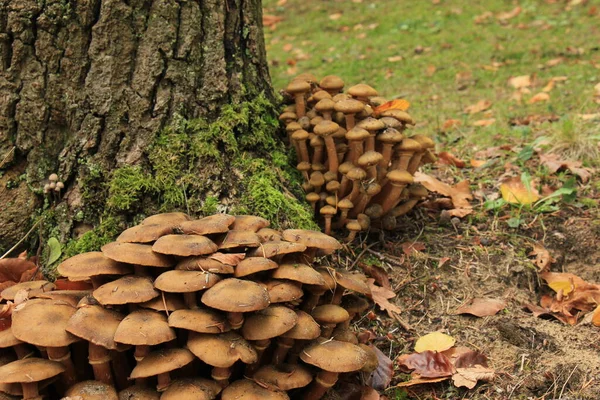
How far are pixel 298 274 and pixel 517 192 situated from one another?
9.05 feet

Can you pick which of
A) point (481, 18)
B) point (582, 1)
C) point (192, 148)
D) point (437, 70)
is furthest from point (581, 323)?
point (582, 1)

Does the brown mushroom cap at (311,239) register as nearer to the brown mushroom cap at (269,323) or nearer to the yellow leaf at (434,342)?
the brown mushroom cap at (269,323)

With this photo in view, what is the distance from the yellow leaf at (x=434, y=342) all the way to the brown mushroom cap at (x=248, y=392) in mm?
1156

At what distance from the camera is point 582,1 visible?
10305 millimetres

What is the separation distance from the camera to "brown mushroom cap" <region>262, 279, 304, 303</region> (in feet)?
8.65

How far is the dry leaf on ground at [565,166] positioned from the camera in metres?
4.88

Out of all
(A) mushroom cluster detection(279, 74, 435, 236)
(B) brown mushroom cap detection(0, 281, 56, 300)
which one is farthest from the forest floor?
(B) brown mushroom cap detection(0, 281, 56, 300)

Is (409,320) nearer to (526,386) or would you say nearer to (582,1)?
(526,386)

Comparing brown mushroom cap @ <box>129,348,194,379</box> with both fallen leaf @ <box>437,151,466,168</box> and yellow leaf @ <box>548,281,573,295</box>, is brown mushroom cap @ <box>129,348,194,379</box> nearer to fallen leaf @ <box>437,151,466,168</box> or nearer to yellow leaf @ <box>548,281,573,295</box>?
yellow leaf @ <box>548,281,573,295</box>

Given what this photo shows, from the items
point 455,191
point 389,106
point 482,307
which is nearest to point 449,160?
point 455,191

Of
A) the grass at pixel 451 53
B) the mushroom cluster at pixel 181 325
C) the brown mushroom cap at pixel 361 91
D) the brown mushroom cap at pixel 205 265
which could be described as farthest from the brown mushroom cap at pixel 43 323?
the grass at pixel 451 53

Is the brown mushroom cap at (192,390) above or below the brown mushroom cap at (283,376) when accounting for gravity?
above

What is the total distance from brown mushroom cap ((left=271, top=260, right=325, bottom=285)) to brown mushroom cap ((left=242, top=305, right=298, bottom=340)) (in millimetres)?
154

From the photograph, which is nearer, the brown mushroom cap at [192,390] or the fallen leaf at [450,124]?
the brown mushroom cap at [192,390]
